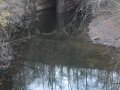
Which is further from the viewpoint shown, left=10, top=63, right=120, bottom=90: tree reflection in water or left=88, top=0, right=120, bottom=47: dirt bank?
left=88, top=0, right=120, bottom=47: dirt bank

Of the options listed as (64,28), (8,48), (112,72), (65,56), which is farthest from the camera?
(64,28)

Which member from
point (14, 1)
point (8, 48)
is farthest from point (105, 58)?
point (14, 1)

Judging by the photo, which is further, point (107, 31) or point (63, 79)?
point (107, 31)

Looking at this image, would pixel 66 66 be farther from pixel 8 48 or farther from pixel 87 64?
pixel 8 48

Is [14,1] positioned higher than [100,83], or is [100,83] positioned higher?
[14,1]

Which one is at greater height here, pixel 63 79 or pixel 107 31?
pixel 107 31

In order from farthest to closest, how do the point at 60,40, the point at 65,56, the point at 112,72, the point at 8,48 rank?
1. the point at 60,40
2. the point at 65,56
3. the point at 8,48
4. the point at 112,72

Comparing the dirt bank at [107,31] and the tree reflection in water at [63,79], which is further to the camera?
the dirt bank at [107,31]

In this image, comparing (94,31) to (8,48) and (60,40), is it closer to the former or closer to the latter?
(60,40)

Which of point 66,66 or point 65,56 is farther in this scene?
point 65,56

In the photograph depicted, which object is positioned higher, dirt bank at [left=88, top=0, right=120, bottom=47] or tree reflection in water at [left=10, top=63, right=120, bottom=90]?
dirt bank at [left=88, top=0, right=120, bottom=47]

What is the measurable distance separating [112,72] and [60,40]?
8611 mm

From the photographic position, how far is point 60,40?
25.6 m

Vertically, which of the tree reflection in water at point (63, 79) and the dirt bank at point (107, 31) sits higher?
the dirt bank at point (107, 31)
